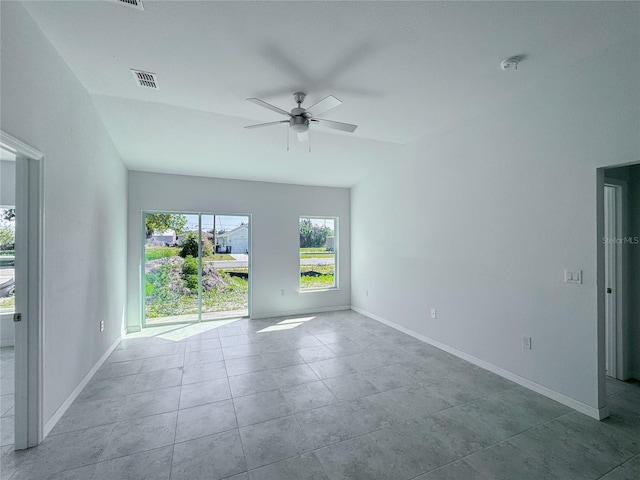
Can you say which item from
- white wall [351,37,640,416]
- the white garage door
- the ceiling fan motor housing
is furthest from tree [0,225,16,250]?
white wall [351,37,640,416]

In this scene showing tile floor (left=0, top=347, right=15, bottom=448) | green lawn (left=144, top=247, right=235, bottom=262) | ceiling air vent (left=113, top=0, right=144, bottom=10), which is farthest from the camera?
green lawn (left=144, top=247, right=235, bottom=262)

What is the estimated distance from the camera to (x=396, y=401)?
260cm

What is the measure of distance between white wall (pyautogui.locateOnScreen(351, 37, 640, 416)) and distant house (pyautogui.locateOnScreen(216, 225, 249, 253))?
10.0ft

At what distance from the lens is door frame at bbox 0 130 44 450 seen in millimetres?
1988

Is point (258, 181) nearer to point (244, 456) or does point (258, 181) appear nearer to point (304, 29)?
point (304, 29)

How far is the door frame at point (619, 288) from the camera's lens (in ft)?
9.64

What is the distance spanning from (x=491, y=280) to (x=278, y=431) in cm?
269

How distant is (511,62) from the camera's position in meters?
2.33

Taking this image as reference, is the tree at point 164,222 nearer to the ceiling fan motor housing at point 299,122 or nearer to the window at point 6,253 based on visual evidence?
the window at point 6,253

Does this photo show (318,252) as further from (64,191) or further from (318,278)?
(64,191)

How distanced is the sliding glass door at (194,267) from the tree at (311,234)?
1127 mm

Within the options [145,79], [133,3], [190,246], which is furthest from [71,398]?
[133,3]

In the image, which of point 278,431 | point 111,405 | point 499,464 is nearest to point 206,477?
point 278,431

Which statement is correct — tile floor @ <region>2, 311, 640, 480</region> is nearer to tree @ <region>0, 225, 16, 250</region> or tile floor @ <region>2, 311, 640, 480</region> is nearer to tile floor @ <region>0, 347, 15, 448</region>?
tile floor @ <region>0, 347, 15, 448</region>
